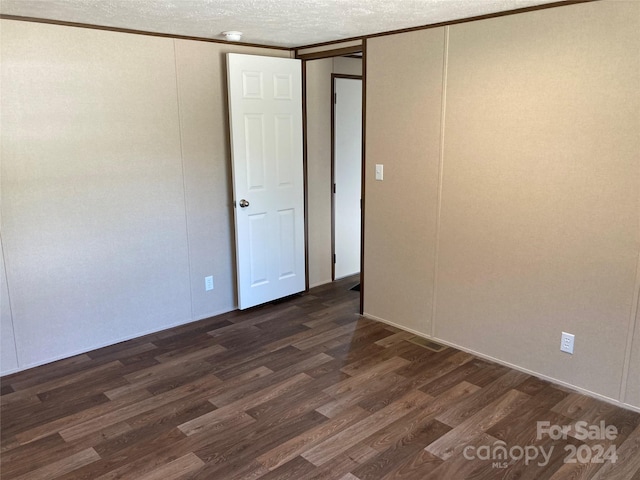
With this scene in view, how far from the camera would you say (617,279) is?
2709 mm

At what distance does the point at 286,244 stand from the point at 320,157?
0.95 meters

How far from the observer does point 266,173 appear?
13.9 ft

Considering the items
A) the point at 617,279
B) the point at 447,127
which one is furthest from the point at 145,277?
the point at 617,279

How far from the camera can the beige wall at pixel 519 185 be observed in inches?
104

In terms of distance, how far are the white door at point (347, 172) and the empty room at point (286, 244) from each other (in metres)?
0.67

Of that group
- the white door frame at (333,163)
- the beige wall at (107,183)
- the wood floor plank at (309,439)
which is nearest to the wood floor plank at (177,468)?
the wood floor plank at (309,439)

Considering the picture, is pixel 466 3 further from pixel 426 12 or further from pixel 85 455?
pixel 85 455

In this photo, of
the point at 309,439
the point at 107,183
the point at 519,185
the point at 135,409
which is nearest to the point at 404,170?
the point at 519,185

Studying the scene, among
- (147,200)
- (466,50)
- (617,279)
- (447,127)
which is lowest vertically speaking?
(617,279)

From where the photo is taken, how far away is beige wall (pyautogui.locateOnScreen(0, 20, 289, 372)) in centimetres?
312

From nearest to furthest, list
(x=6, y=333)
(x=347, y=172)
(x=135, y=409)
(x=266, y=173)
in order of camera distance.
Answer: (x=135, y=409)
(x=6, y=333)
(x=266, y=173)
(x=347, y=172)

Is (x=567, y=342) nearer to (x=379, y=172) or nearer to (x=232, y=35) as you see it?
(x=379, y=172)

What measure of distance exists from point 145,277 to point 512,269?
258cm

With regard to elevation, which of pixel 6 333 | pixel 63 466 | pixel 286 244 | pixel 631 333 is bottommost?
pixel 63 466
